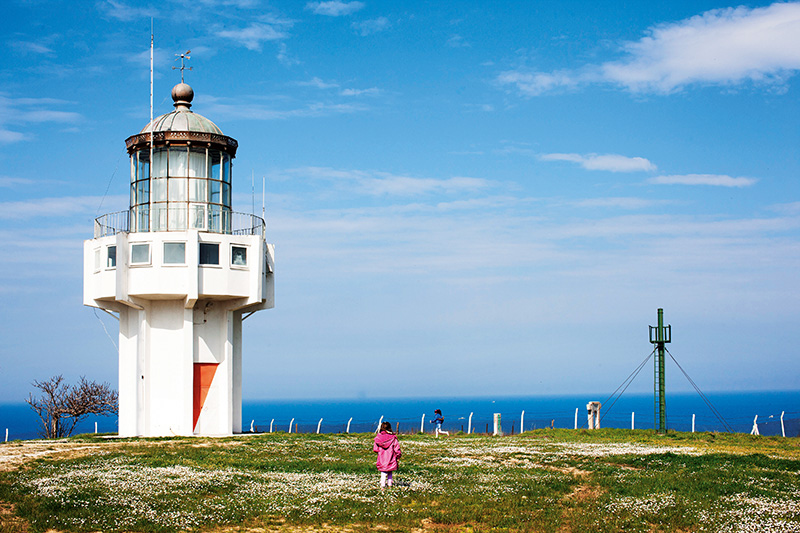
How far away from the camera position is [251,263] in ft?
139

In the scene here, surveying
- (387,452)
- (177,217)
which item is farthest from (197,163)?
(387,452)

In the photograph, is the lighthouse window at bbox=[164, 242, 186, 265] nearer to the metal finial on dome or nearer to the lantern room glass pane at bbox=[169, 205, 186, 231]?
the lantern room glass pane at bbox=[169, 205, 186, 231]

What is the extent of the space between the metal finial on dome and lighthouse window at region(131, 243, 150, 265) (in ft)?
29.1

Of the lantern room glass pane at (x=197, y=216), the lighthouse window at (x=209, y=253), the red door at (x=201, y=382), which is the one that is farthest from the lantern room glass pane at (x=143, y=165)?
the red door at (x=201, y=382)

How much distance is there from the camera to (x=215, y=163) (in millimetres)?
43281

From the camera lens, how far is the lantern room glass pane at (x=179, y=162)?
4225cm

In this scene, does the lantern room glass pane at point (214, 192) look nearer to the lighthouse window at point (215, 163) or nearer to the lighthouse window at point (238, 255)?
the lighthouse window at point (215, 163)

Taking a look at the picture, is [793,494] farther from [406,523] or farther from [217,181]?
[217,181]

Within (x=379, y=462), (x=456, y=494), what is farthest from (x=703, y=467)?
(x=379, y=462)

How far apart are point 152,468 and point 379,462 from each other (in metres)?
8.08

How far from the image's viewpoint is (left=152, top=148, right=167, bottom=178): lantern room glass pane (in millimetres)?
42250

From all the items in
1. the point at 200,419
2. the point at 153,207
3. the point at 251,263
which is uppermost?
the point at 153,207

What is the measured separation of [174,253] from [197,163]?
536 cm

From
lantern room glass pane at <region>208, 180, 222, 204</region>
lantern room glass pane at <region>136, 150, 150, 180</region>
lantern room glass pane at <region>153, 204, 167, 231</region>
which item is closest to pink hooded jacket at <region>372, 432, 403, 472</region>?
lantern room glass pane at <region>153, 204, 167, 231</region>
